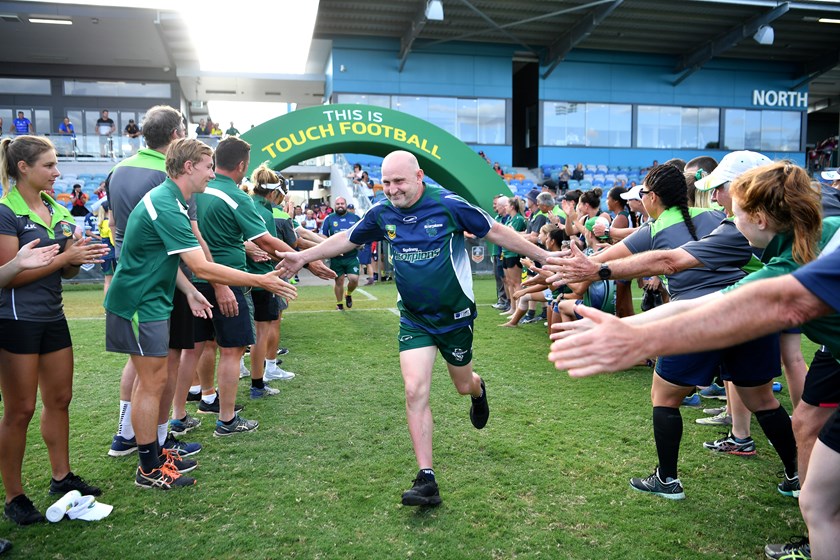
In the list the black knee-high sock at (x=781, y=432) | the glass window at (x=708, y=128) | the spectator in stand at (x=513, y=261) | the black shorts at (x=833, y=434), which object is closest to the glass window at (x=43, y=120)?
the spectator in stand at (x=513, y=261)

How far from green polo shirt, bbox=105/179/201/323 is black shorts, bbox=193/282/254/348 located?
1051mm

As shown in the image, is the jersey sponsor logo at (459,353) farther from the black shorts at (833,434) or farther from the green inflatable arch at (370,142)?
the green inflatable arch at (370,142)

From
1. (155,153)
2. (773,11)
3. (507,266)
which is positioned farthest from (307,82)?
(155,153)

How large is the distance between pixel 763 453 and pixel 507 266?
259 inches

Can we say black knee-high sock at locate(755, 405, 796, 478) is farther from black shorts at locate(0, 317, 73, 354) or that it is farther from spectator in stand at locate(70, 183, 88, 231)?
spectator in stand at locate(70, 183, 88, 231)

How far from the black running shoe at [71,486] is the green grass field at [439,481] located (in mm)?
78

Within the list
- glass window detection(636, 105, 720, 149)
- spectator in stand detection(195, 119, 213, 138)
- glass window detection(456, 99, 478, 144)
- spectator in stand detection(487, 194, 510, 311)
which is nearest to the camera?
spectator in stand detection(487, 194, 510, 311)

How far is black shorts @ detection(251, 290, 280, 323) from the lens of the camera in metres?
6.26

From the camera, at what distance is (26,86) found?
29.8 m

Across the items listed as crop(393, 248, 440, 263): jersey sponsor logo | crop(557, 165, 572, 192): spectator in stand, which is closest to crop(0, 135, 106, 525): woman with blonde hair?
crop(393, 248, 440, 263): jersey sponsor logo

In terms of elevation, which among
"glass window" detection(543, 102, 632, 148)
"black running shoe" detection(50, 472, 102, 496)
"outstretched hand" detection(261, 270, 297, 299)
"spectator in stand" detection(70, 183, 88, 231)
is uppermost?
"glass window" detection(543, 102, 632, 148)

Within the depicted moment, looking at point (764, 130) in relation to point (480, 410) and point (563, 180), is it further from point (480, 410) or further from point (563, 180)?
point (480, 410)

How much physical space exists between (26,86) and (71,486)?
108 ft

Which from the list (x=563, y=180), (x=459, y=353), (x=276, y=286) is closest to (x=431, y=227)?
(x=459, y=353)
